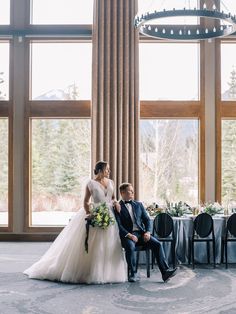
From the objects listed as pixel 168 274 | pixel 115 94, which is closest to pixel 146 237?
pixel 168 274

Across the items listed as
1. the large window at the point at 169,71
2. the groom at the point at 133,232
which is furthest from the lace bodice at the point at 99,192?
the large window at the point at 169,71

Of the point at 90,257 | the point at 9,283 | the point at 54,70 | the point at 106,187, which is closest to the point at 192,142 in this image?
the point at 54,70

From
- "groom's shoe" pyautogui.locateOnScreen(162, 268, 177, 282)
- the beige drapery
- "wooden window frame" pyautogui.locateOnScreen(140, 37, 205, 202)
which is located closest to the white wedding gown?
"groom's shoe" pyautogui.locateOnScreen(162, 268, 177, 282)

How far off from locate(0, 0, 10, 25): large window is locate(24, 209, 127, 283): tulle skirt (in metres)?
5.88

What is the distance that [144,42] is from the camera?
35.9 ft

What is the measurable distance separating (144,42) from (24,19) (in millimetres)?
2668

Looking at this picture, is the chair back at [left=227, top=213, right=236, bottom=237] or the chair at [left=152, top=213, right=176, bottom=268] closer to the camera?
the chair at [left=152, top=213, right=176, bottom=268]

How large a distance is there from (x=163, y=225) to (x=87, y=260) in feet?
4.75

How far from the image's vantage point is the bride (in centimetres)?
653

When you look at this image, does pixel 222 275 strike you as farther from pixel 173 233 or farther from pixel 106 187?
pixel 106 187

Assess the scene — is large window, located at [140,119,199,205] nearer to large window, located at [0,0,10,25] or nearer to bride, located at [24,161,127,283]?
large window, located at [0,0,10,25]

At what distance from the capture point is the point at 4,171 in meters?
10.8

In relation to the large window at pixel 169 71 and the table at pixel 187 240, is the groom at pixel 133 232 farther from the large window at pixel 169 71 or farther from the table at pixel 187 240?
the large window at pixel 169 71

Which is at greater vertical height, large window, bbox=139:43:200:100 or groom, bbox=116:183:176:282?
large window, bbox=139:43:200:100
